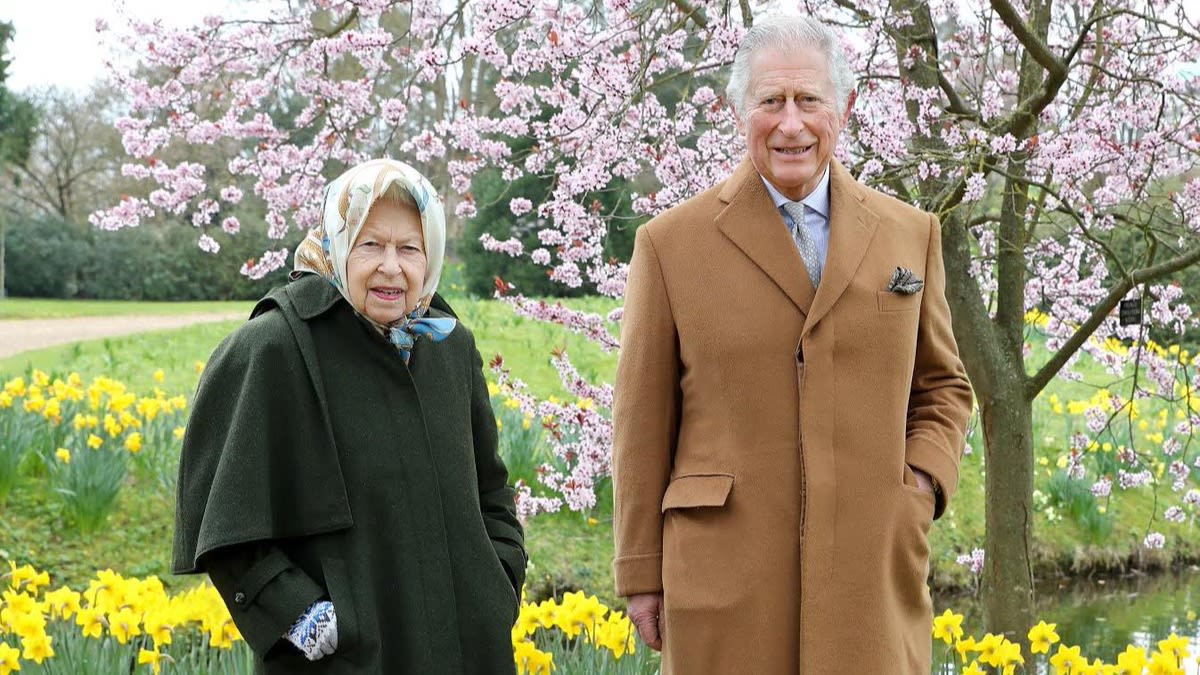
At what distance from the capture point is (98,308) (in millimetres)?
20312

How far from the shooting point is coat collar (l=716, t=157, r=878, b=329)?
7.08 feet

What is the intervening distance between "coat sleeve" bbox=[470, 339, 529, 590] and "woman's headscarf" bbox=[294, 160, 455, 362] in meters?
0.18

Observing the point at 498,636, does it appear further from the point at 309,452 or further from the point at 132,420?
the point at 132,420

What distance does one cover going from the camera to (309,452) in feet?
6.63

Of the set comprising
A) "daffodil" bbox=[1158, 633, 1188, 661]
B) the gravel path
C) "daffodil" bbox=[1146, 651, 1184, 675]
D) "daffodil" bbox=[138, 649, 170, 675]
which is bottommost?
"daffodil" bbox=[138, 649, 170, 675]

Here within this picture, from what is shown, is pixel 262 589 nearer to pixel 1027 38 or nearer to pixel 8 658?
pixel 8 658

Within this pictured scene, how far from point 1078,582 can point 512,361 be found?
168 inches

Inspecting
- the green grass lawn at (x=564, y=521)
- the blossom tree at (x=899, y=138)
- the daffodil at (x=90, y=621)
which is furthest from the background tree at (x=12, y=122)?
the daffodil at (x=90, y=621)

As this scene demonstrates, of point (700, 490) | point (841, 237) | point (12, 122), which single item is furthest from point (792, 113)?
point (12, 122)

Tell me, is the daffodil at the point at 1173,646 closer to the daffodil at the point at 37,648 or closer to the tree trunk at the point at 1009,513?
the tree trunk at the point at 1009,513

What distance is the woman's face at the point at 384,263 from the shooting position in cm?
207

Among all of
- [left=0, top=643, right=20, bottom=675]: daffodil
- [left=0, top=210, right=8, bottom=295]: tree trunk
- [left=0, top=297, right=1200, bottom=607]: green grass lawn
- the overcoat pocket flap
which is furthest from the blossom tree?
[left=0, top=210, right=8, bottom=295]: tree trunk

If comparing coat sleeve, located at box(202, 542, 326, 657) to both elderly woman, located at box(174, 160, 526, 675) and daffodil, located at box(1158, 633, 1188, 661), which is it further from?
daffodil, located at box(1158, 633, 1188, 661)

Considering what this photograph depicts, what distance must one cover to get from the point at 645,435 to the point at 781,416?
0.24 m
